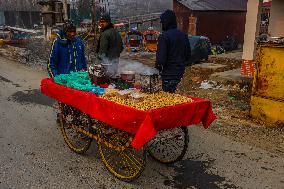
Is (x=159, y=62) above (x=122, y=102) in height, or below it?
above

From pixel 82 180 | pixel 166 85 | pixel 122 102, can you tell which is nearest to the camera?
pixel 122 102

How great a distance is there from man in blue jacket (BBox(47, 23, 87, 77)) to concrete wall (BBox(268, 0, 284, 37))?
8.88 meters

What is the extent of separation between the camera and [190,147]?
5.75 metres

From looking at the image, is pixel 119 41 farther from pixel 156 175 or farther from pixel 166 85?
pixel 156 175

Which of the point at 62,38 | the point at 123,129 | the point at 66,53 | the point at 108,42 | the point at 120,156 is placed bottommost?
the point at 120,156

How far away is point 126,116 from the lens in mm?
3895

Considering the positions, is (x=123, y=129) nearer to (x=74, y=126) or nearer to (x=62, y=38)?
(x=74, y=126)

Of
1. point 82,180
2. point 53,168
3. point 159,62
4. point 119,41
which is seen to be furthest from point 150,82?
point 119,41

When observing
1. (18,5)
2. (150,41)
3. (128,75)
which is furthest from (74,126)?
(18,5)

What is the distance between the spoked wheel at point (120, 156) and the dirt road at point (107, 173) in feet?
0.47

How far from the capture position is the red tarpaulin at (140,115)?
3701 mm

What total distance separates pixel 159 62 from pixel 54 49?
2010mm

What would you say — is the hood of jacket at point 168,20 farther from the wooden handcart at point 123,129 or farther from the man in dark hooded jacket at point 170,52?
the wooden handcart at point 123,129

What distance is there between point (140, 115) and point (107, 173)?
1496 millimetres
